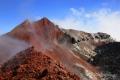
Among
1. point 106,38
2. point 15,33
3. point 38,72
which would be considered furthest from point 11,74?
point 106,38

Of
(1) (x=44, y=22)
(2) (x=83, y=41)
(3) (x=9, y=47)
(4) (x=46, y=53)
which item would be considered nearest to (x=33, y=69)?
(4) (x=46, y=53)

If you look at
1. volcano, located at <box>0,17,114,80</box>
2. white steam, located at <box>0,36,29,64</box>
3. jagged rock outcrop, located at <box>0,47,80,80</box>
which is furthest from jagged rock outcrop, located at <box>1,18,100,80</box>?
jagged rock outcrop, located at <box>0,47,80,80</box>

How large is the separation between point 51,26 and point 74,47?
7101 millimetres

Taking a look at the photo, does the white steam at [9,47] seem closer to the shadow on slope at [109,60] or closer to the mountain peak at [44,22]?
the mountain peak at [44,22]

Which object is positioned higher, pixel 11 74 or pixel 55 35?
pixel 55 35

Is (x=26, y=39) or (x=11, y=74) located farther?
(x=26, y=39)

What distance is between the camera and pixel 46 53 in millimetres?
57281

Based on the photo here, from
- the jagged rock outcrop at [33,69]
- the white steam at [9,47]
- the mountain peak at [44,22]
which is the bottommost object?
the jagged rock outcrop at [33,69]

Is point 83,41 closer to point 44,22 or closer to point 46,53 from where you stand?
point 44,22

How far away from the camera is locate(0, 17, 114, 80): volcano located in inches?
1776

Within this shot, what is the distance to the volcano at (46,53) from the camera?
148ft

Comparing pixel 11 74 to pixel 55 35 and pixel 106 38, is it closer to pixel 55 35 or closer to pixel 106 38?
pixel 55 35

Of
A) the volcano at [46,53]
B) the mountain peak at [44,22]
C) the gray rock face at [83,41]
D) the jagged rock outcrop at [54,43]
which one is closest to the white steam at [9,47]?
the volcano at [46,53]

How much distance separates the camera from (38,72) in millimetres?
44719
